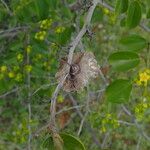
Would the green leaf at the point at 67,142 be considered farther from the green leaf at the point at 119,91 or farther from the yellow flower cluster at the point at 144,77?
the yellow flower cluster at the point at 144,77

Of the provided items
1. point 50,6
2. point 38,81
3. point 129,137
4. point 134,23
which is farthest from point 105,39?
point 134,23

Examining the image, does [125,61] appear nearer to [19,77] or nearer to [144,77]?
[144,77]

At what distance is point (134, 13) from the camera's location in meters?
1.41

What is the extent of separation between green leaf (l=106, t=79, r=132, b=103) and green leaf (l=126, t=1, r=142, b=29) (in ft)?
0.78

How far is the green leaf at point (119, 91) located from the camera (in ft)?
4.18

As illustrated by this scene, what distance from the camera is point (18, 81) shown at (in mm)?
2117

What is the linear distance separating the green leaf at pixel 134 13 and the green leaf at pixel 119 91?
0.78 feet

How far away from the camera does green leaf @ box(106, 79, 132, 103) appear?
50.2 inches

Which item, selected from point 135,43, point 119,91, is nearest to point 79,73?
point 119,91

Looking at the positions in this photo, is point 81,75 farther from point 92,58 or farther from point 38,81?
point 38,81

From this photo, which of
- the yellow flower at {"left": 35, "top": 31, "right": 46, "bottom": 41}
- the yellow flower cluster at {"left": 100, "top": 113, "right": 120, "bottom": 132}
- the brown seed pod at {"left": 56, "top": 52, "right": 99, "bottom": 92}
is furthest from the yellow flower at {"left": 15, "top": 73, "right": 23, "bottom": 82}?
the brown seed pod at {"left": 56, "top": 52, "right": 99, "bottom": 92}

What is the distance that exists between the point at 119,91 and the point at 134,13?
0.30 m

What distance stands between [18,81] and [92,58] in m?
1.25

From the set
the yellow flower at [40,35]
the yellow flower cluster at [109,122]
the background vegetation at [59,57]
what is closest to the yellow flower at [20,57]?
the background vegetation at [59,57]
